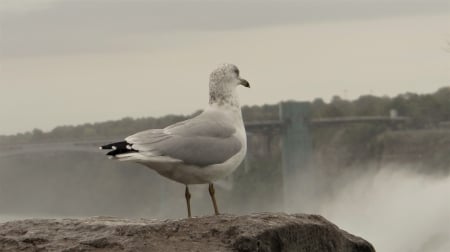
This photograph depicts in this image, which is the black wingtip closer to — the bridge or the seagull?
the seagull

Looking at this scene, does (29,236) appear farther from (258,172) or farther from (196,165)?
(258,172)

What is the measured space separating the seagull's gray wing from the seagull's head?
251 millimetres

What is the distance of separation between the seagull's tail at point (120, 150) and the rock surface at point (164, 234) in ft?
1.20

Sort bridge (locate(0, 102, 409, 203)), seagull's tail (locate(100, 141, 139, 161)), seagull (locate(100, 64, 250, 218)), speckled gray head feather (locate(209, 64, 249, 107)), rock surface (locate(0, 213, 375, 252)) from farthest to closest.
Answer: bridge (locate(0, 102, 409, 203))
speckled gray head feather (locate(209, 64, 249, 107))
seagull (locate(100, 64, 250, 218))
seagull's tail (locate(100, 141, 139, 161))
rock surface (locate(0, 213, 375, 252))

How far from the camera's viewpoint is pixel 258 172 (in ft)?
162

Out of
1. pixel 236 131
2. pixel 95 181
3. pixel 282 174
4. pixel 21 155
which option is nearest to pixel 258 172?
pixel 282 174

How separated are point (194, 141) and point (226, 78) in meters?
0.67

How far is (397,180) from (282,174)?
229 inches

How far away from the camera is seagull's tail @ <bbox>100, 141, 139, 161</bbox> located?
20.8 ft

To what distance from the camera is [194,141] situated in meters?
6.80

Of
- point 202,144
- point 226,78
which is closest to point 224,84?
point 226,78

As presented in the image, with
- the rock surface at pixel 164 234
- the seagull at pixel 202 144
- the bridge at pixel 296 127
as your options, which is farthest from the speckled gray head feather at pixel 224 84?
the bridge at pixel 296 127

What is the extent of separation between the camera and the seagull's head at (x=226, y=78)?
728cm

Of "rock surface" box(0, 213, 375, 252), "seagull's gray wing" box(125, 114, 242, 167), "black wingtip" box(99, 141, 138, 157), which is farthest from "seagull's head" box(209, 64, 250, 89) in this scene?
"rock surface" box(0, 213, 375, 252)
